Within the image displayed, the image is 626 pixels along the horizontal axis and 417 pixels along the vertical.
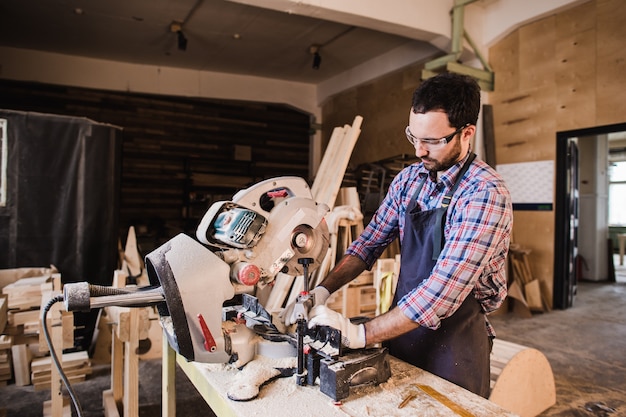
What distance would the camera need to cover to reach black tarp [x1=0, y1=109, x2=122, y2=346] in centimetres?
347

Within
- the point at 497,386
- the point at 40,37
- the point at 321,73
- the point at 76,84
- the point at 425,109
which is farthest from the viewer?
the point at 321,73

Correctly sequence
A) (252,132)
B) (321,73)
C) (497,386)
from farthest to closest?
(252,132) → (321,73) → (497,386)

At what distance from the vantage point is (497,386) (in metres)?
2.19

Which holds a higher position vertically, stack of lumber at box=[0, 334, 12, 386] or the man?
the man

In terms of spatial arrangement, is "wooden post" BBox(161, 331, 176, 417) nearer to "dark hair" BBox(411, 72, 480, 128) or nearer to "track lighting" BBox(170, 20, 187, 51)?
"dark hair" BBox(411, 72, 480, 128)

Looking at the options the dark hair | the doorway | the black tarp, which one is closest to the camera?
the dark hair

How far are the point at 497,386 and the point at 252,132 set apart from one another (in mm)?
6617

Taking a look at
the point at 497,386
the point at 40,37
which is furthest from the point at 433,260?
the point at 40,37

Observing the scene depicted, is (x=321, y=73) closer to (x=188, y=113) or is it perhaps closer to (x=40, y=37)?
(x=188, y=113)

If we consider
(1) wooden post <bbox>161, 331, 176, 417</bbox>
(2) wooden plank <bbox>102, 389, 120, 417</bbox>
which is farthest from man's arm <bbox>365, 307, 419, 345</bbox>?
(2) wooden plank <bbox>102, 389, 120, 417</bbox>

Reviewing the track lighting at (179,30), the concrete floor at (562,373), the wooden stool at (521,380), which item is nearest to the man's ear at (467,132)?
the wooden stool at (521,380)

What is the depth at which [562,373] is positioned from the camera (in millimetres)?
3201

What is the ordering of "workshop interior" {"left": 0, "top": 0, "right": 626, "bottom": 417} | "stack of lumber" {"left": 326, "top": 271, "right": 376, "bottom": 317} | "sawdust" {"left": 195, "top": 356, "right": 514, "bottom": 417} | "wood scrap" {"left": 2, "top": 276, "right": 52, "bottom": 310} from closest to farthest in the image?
"sawdust" {"left": 195, "top": 356, "right": 514, "bottom": 417}, "workshop interior" {"left": 0, "top": 0, "right": 626, "bottom": 417}, "wood scrap" {"left": 2, "top": 276, "right": 52, "bottom": 310}, "stack of lumber" {"left": 326, "top": 271, "right": 376, "bottom": 317}

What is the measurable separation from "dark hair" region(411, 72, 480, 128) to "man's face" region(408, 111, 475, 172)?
0.07 feet
